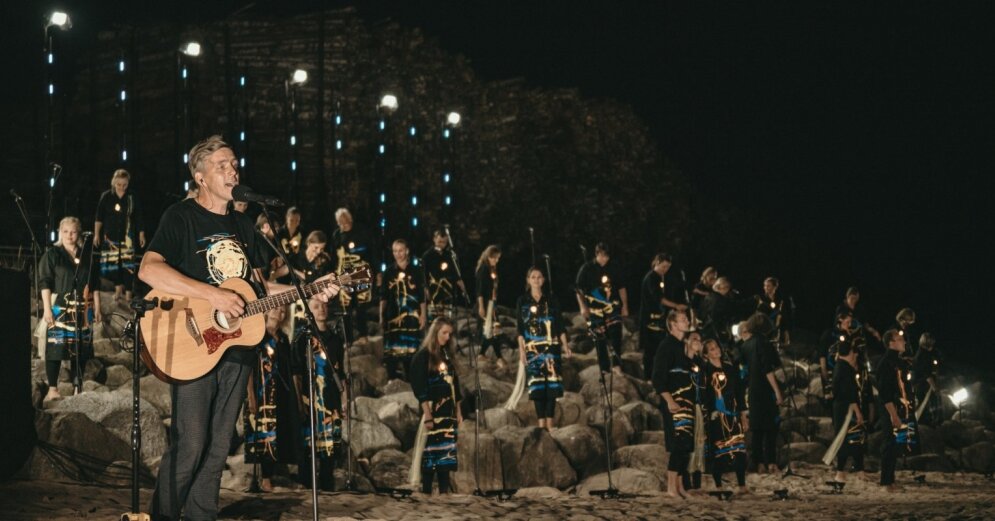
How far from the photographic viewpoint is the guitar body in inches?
184

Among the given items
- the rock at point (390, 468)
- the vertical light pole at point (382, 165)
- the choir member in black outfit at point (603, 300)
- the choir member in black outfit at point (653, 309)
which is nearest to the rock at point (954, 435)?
the choir member in black outfit at point (653, 309)

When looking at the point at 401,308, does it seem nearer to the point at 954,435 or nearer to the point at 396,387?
the point at 396,387

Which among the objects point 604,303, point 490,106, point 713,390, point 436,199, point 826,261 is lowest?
point 713,390

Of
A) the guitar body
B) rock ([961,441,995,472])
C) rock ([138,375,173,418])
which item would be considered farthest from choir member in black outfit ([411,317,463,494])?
rock ([961,441,995,472])

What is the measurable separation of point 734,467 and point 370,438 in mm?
4120

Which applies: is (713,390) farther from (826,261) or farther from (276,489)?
(826,261)

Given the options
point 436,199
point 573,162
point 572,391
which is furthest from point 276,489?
point 573,162

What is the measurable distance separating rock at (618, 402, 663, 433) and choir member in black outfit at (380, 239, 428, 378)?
2907mm

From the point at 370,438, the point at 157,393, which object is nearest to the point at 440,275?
the point at 370,438

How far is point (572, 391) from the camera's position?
14656 mm

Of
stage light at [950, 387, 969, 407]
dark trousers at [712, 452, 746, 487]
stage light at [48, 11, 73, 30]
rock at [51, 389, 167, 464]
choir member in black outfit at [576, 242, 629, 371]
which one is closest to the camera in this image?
rock at [51, 389, 167, 464]

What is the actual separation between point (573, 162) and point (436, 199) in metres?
4.96

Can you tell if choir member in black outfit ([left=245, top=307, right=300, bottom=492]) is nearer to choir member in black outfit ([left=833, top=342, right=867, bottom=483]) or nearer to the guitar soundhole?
the guitar soundhole

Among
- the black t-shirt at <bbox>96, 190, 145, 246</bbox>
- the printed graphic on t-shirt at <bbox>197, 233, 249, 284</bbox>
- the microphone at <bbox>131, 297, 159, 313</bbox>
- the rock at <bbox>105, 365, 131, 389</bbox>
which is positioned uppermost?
the black t-shirt at <bbox>96, 190, 145, 246</bbox>
